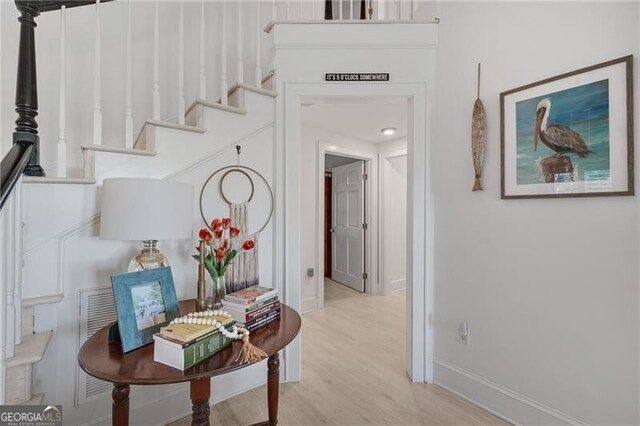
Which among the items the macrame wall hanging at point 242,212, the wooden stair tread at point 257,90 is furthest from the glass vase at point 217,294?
the wooden stair tread at point 257,90

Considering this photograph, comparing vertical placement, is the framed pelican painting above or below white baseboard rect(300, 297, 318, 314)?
above

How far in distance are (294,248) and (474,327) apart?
1.25 m

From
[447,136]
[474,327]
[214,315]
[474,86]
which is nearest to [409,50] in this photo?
[474,86]

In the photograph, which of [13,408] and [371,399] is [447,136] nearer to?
[371,399]

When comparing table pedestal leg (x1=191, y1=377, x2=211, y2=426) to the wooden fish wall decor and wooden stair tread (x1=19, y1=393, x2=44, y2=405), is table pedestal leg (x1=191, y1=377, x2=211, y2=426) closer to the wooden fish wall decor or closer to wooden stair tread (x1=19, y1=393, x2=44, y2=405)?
wooden stair tread (x1=19, y1=393, x2=44, y2=405)

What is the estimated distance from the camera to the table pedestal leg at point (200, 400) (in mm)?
1018

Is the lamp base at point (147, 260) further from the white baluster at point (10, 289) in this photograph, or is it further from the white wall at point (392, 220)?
the white wall at point (392, 220)

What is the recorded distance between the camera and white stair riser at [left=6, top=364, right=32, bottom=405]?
3.41 ft

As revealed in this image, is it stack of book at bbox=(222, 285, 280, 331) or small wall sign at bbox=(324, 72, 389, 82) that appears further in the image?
small wall sign at bbox=(324, 72, 389, 82)

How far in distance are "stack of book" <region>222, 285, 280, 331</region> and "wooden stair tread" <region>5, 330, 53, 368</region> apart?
670 millimetres

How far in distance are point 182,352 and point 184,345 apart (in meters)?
0.02

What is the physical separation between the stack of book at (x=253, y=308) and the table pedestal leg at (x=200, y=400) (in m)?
0.26

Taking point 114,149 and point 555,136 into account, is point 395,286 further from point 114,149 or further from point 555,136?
point 114,149

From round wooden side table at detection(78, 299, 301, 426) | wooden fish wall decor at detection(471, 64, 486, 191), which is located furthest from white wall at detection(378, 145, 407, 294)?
round wooden side table at detection(78, 299, 301, 426)
